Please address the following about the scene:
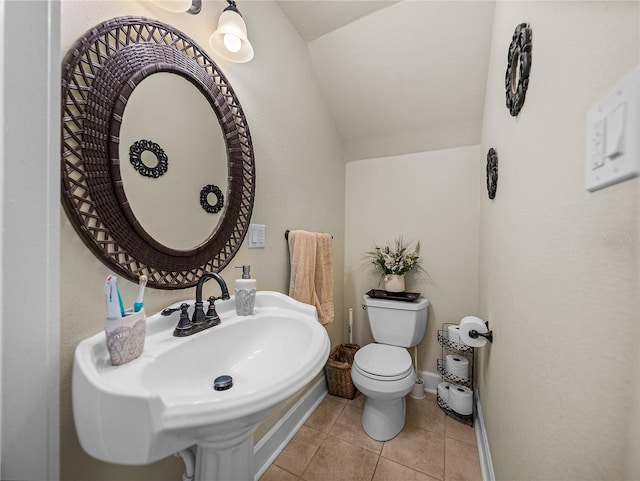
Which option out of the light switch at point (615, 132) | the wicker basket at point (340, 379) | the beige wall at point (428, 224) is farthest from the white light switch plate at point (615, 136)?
the wicker basket at point (340, 379)

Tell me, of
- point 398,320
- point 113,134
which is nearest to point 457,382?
point 398,320

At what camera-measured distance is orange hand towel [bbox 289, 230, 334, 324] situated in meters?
1.38

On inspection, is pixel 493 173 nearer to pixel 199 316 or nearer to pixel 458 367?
pixel 458 367

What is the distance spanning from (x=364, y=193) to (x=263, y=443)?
1.81m

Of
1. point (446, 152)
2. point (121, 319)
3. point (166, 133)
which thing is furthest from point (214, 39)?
point (446, 152)

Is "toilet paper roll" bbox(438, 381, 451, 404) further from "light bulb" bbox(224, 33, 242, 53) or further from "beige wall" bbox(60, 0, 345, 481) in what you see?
"light bulb" bbox(224, 33, 242, 53)

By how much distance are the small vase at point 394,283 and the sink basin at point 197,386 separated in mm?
1005

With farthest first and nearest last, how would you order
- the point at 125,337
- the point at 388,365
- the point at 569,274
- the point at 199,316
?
the point at 388,365 < the point at 199,316 < the point at 125,337 < the point at 569,274

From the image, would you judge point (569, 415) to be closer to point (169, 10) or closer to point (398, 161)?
point (169, 10)

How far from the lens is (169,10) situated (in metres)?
0.82

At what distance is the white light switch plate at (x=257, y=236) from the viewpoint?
1.18 metres

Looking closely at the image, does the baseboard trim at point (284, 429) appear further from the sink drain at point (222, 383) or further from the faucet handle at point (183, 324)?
the faucet handle at point (183, 324)

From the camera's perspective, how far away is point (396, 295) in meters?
1.85

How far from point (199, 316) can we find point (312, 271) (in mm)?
725
